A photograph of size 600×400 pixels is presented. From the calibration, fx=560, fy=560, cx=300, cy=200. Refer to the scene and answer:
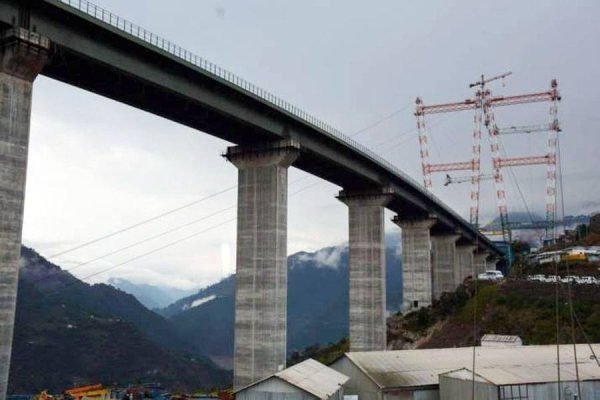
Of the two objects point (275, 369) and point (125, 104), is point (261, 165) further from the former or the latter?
point (275, 369)

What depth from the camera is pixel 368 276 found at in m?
67.8

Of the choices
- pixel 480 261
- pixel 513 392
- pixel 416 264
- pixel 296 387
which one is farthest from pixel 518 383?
pixel 480 261

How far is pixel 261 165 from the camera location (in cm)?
5000

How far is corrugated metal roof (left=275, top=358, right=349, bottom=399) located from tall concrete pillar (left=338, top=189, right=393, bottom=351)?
32251 mm

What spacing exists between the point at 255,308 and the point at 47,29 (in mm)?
26595

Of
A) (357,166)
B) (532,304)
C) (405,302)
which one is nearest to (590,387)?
(357,166)

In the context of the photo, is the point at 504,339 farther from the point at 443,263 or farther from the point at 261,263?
the point at 443,263

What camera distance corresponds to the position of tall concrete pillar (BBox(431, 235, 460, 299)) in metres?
112

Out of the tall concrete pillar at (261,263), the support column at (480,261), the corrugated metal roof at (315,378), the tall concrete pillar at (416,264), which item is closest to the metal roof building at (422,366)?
the corrugated metal roof at (315,378)

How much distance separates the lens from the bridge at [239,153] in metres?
29.2

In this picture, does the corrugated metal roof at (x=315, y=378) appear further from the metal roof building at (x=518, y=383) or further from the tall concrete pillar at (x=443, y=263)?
the tall concrete pillar at (x=443, y=263)

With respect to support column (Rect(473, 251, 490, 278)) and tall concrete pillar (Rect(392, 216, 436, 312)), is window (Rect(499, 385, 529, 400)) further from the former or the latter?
support column (Rect(473, 251, 490, 278))

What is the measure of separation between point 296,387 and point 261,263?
64.2 ft

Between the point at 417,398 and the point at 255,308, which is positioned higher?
the point at 255,308
